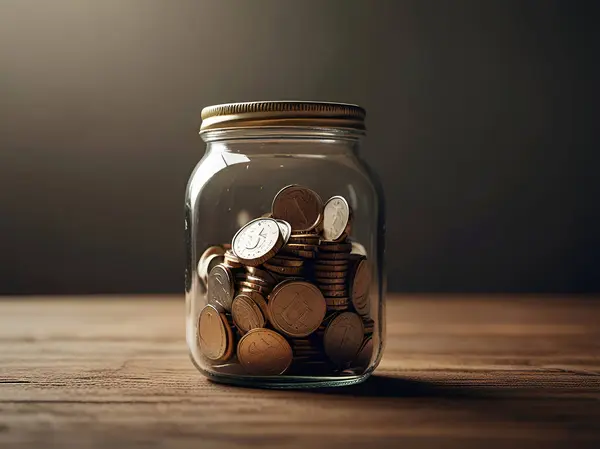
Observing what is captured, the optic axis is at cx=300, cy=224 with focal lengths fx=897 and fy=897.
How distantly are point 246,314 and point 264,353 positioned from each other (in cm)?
5

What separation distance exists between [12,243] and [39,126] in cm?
32

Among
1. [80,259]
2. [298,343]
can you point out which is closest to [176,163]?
[80,259]

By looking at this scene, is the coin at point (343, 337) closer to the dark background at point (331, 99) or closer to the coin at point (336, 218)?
the coin at point (336, 218)

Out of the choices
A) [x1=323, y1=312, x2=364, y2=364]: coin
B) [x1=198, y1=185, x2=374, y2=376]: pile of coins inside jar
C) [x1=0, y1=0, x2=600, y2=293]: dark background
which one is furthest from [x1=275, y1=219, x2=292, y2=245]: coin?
[x1=0, y1=0, x2=600, y2=293]: dark background

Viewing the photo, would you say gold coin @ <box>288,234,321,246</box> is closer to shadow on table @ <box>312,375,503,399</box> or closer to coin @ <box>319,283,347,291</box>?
coin @ <box>319,283,347,291</box>

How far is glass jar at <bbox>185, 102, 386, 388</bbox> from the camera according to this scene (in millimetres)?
981

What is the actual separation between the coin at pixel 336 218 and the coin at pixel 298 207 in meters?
0.02

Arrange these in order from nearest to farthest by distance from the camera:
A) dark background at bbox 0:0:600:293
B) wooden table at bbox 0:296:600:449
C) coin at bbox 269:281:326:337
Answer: wooden table at bbox 0:296:600:449
coin at bbox 269:281:326:337
dark background at bbox 0:0:600:293

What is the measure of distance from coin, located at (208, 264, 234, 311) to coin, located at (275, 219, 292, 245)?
0.07 meters

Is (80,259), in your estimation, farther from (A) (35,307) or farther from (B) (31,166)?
(A) (35,307)

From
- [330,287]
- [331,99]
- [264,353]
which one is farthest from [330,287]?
[331,99]

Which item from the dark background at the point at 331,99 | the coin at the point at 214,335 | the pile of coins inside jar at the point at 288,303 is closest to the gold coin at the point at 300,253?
the pile of coins inside jar at the point at 288,303

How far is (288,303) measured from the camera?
963 millimetres

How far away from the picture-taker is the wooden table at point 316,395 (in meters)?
0.83
